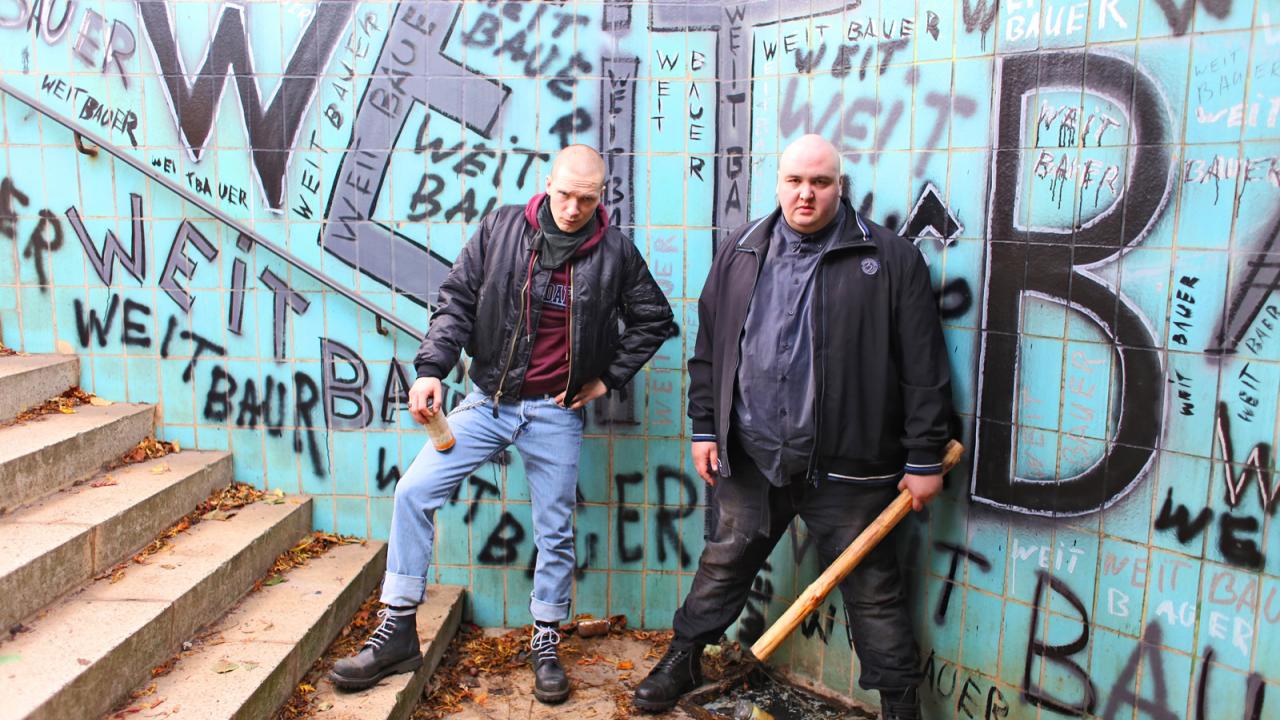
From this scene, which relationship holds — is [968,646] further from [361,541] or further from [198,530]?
[198,530]

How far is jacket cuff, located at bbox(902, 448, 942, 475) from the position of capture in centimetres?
342

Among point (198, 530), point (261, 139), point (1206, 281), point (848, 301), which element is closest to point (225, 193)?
point (261, 139)

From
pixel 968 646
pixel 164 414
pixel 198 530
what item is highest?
pixel 164 414

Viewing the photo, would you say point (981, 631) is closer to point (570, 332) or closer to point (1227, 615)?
point (1227, 615)

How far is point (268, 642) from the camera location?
364 cm

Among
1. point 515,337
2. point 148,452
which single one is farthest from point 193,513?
point 515,337

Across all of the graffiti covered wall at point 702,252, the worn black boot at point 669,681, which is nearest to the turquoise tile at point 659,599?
the graffiti covered wall at point 702,252

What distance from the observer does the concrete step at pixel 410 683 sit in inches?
140

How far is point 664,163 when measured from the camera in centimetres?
438

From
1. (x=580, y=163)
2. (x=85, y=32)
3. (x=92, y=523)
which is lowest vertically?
(x=92, y=523)

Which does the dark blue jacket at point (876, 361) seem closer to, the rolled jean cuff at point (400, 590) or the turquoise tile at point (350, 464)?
the rolled jean cuff at point (400, 590)

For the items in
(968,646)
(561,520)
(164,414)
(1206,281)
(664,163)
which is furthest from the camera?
(164,414)

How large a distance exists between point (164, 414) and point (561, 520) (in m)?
2.10

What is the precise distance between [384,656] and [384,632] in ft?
0.31
